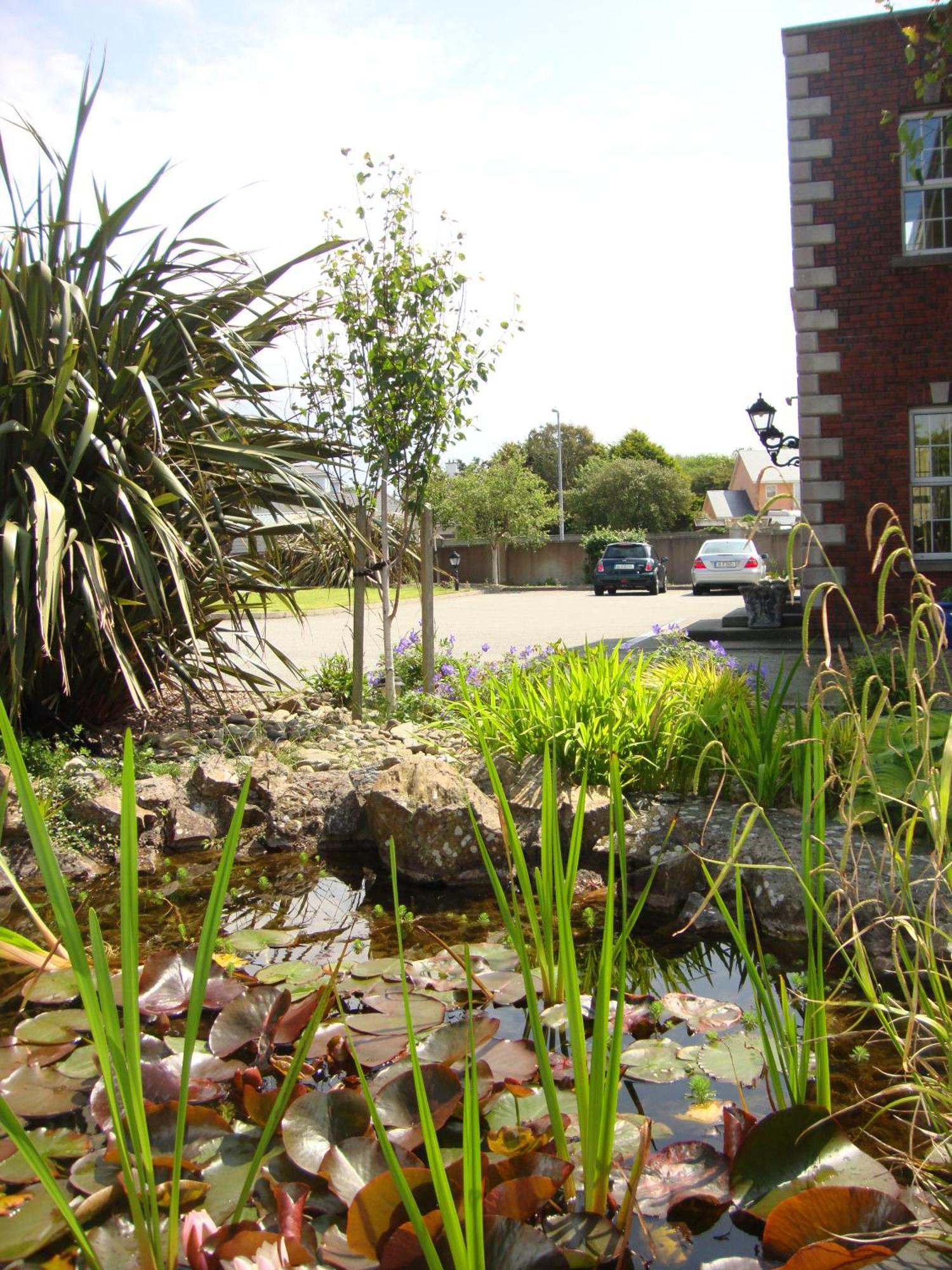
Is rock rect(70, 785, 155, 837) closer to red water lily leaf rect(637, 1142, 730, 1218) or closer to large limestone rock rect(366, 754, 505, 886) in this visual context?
large limestone rock rect(366, 754, 505, 886)

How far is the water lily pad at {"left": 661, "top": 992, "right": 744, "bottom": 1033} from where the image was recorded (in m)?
2.87

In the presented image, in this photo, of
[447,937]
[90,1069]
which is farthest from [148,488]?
[90,1069]

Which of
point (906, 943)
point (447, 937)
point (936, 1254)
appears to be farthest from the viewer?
point (447, 937)

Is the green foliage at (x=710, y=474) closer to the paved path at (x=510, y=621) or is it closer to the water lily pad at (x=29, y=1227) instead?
the paved path at (x=510, y=621)

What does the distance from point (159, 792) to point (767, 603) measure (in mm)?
9246

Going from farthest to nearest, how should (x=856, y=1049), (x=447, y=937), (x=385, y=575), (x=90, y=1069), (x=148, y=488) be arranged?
1. (x=385, y=575)
2. (x=148, y=488)
3. (x=447, y=937)
4. (x=856, y=1049)
5. (x=90, y=1069)

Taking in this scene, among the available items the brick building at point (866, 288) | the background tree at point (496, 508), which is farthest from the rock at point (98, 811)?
the background tree at point (496, 508)

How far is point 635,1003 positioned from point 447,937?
0.87m

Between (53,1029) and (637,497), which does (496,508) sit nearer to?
(637,497)

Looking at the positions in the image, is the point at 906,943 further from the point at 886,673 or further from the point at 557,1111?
the point at 886,673

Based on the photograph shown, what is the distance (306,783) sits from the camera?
16.8 ft

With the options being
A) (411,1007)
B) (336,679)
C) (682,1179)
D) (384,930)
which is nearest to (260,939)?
(384,930)

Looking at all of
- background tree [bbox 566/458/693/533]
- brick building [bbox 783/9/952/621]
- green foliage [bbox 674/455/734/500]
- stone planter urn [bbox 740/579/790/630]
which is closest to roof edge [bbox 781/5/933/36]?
brick building [bbox 783/9/952/621]

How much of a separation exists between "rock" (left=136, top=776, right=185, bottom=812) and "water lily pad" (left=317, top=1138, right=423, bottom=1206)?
2.97 m
